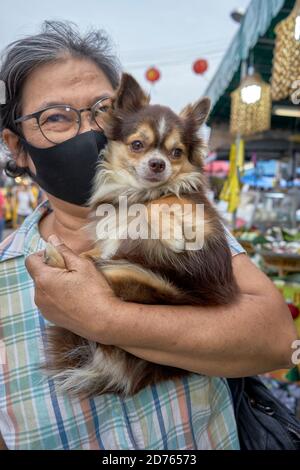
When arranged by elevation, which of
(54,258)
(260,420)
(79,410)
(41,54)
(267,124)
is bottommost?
(260,420)

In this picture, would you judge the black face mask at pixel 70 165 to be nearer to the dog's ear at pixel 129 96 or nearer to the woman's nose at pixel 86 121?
the woman's nose at pixel 86 121

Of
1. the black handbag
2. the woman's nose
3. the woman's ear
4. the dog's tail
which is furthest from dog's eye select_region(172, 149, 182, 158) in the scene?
the black handbag

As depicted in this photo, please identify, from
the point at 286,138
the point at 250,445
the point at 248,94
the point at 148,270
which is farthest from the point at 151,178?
the point at 286,138

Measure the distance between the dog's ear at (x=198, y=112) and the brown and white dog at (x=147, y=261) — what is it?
187mm

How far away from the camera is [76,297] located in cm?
114

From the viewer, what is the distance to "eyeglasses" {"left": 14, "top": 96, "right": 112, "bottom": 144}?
1.50m

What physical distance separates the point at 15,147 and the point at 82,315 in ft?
3.09

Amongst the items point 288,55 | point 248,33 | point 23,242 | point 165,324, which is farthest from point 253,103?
point 165,324

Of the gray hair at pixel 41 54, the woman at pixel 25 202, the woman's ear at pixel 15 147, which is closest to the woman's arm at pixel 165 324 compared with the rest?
the woman's ear at pixel 15 147

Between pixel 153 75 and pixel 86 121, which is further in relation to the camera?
pixel 153 75

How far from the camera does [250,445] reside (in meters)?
1.44

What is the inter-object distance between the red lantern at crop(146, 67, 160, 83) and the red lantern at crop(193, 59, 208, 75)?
75 cm

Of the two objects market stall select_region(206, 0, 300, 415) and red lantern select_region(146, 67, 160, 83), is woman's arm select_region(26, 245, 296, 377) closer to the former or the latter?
market stall select_region(206, 0, 300, 415)

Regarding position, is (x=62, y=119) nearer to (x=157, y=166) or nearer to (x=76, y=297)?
(x=157, y=166)
